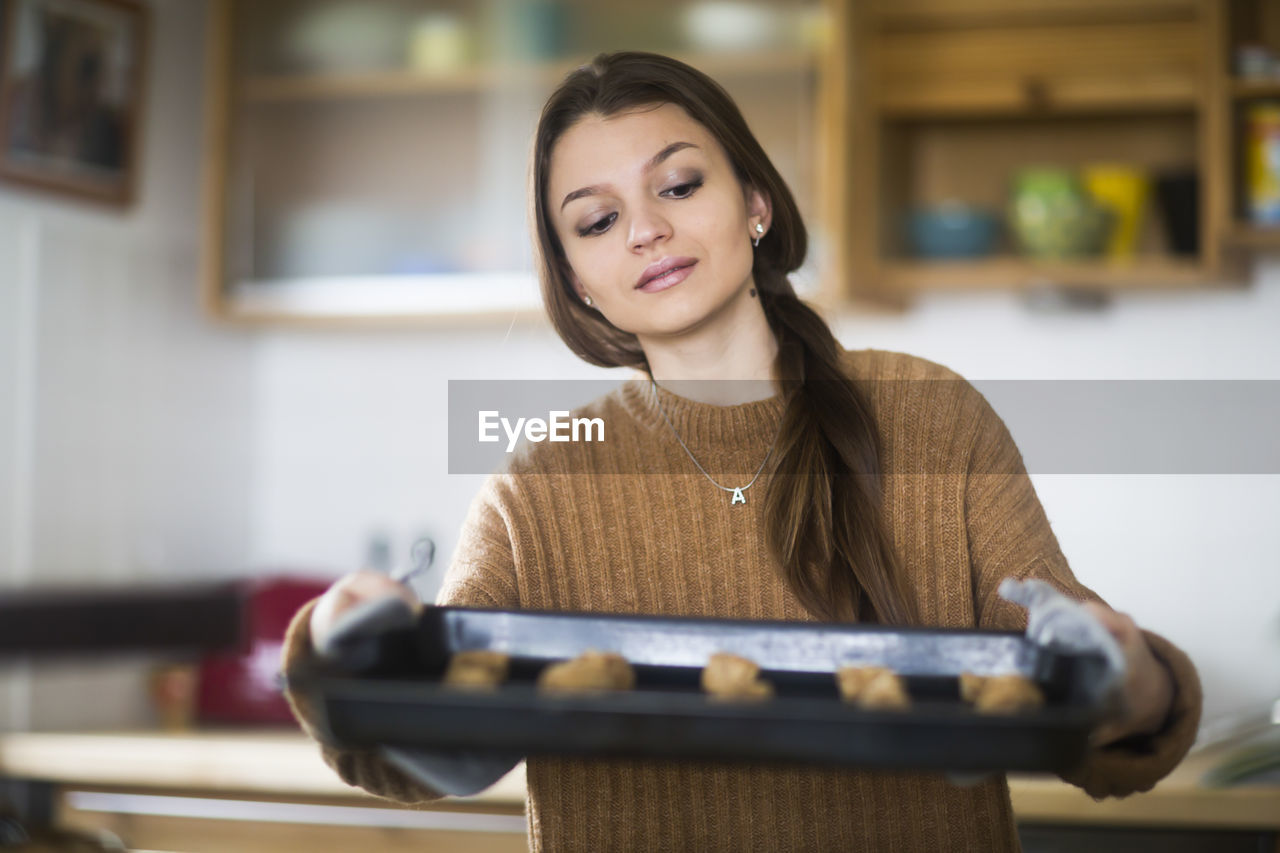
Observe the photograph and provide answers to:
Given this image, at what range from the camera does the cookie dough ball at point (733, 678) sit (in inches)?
30.1

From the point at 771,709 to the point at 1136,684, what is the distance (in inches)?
10.3

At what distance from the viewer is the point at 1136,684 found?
29.7 inches

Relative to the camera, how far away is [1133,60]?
6.67 feet

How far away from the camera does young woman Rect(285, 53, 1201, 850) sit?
1.00 metres

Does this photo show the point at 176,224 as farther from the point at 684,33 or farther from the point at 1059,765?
the point at 1059,765

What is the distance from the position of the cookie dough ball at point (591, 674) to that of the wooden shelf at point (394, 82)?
62.1 inches

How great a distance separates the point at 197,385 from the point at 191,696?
2.09 ft

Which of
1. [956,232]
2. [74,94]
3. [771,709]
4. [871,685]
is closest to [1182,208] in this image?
[956,232]

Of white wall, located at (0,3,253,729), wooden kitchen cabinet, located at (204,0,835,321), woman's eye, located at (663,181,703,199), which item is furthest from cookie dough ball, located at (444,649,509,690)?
white wall, located at (0,3,253,729)

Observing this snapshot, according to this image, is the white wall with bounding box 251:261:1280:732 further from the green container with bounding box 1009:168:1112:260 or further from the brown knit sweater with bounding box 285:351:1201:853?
the brown knit sweater with bounding box 285:351:1201:853

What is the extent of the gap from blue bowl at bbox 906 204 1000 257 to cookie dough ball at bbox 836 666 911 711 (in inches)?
54.8

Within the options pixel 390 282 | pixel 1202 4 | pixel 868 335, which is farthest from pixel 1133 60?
pixel 390 282

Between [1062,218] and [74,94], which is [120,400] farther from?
[1062,218]

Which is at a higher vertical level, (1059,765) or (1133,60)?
(1133,60)
